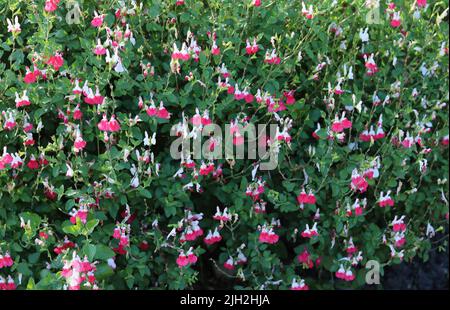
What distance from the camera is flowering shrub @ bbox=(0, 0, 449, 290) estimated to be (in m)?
2.92

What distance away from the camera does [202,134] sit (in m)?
3.04

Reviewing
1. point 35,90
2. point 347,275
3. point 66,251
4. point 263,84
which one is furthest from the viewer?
point 347,275

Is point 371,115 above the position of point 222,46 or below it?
below

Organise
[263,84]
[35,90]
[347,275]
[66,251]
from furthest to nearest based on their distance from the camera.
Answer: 1. [347,275]
2. [263,84]
3. [35,90]
4. [66,251]

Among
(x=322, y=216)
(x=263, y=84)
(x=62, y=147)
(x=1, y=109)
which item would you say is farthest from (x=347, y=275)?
(x=1, y=109)

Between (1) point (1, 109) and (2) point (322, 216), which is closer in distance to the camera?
(1) point (1, 109)

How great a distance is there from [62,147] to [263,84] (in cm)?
88

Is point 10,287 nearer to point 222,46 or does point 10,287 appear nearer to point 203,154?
point 203,154

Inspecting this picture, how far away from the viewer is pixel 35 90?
292 centimetres

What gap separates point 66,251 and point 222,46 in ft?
3.44

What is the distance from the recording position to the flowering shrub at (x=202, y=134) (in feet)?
9.59
